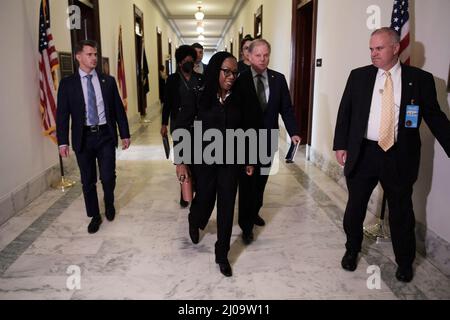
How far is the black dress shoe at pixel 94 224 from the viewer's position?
338cm

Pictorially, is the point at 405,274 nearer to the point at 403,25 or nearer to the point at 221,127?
the point at 221,127

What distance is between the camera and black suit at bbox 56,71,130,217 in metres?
3.23

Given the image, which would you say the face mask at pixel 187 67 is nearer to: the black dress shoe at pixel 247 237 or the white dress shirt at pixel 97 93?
the white dress shirt at pixel 97 93

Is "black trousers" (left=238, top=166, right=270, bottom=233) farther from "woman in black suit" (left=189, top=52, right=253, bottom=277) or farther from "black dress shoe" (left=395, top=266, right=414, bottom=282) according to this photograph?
"black dress shoe" (left=395, top=266, right=414, bottom=282)

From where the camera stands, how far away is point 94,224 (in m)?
3.43

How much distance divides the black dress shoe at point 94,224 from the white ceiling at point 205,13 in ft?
36.5

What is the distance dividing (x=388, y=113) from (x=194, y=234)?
168 cm

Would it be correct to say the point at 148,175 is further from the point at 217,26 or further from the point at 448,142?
the point at 217,26

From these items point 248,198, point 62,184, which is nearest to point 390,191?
point 248,198

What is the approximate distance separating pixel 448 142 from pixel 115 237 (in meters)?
2.57

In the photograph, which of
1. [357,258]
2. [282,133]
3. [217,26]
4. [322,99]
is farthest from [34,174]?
[217,26]

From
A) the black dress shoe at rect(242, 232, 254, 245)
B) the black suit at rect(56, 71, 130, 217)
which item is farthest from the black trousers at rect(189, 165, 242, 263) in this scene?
the black suit at rect(56, 71, 130, 217)

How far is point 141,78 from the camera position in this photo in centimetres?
1027
